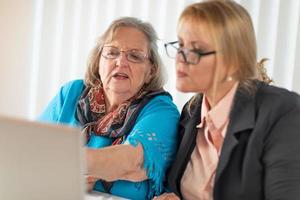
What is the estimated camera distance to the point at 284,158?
1.22 meters

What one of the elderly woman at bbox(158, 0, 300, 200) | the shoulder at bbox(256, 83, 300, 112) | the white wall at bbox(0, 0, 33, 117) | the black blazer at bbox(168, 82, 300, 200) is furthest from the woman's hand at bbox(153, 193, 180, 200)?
the white wall at bbox(0, 0, 33, 117)

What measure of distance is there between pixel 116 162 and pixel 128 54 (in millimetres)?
464

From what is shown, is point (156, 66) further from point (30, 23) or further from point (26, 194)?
point (30, 23)

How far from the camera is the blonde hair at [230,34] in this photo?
4.35 ft

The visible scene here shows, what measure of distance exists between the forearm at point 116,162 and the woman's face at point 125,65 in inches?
12.7

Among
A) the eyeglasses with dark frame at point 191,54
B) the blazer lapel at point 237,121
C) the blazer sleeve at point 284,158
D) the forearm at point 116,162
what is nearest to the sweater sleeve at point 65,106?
the forearm at point 116,162

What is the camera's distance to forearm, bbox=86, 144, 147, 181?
146 cm

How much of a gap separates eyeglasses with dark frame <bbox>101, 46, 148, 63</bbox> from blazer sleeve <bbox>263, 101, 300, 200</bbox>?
67cm

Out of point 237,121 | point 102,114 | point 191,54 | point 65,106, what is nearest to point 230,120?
point 237,121

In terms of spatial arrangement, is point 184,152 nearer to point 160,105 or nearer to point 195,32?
point 160,105

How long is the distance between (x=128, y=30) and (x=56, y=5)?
1217 mm

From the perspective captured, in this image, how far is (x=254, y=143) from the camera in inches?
49.8

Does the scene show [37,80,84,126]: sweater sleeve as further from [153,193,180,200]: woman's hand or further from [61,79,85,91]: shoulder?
[153,193,180,200]: woman's hand

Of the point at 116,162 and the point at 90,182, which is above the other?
the point at 116,162
